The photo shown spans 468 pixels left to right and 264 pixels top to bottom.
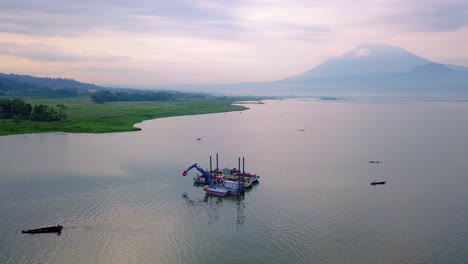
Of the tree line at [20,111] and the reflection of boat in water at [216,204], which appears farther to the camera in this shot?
the tree line at [20,111]

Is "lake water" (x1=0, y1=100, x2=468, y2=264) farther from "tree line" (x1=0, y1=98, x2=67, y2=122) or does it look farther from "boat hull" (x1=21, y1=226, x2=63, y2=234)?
"tree line" (x1=0, y1=98, x2=67, y2=122)

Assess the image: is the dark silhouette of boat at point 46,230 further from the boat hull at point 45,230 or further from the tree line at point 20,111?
the tree line at point 20,111

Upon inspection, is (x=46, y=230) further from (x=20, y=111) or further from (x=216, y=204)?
(x=20, y=111)

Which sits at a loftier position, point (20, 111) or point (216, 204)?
point (20, 111)

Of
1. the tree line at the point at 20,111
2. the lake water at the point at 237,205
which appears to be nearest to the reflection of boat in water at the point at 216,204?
the lake water at the point at 237,205

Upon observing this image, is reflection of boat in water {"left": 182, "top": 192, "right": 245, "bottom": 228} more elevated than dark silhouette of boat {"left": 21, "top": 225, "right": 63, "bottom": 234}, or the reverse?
dark silhouette of boat {"left": 21, "top": 225, "right": 63, "bottom": 234}

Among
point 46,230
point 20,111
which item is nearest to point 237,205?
point 46,230

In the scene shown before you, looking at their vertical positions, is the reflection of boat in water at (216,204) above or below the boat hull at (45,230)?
below

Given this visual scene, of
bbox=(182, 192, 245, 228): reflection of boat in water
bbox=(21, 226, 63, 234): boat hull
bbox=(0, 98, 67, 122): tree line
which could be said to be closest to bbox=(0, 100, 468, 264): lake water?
bbox=(182, 192, 245, 228): reflection of boat in water

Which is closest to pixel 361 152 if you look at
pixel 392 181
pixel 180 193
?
pixel 392 181
